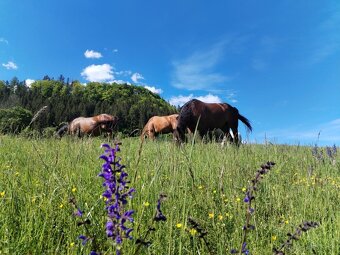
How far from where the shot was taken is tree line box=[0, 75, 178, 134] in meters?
90.2

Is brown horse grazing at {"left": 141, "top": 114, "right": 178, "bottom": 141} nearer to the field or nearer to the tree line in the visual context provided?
the field

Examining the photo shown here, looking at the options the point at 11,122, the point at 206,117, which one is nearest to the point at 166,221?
the point at 11,122

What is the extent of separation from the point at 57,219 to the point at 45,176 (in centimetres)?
134

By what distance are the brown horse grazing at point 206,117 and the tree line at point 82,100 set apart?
56.5 m

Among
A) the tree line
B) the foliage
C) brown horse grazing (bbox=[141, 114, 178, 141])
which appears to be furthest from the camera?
the tree line

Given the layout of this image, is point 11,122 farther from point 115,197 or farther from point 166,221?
point 115,197

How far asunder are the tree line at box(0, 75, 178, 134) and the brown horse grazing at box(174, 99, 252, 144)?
56.5m

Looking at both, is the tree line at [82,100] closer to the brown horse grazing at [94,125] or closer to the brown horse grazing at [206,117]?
the brown horse grazing at [94,125]

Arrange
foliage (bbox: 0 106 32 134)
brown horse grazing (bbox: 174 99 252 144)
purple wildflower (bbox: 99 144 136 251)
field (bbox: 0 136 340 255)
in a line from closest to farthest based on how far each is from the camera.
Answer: purple wildflower (bbox: 99 144 136 251), field (bbox: 0 136 340 255), foliage (bbox: 0 106 32 134), brown horse grazing (bbox: 174 99 252 144)

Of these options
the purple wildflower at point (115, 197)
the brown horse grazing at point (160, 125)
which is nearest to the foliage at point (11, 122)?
the purple wildflower at point (115, 197)

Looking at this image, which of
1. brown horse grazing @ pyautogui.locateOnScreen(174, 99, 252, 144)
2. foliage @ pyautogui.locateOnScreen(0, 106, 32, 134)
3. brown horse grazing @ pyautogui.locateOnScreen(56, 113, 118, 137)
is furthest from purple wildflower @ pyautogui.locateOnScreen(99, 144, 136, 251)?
brown horse grazing @ pyautogui.locateOnScreen(56, 113, 118, 137)

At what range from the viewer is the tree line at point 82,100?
90250 millimetres

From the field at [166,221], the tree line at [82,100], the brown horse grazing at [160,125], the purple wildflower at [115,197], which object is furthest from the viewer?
the tree line at [82,100]

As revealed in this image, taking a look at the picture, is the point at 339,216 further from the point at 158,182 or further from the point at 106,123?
the point at 106,123
